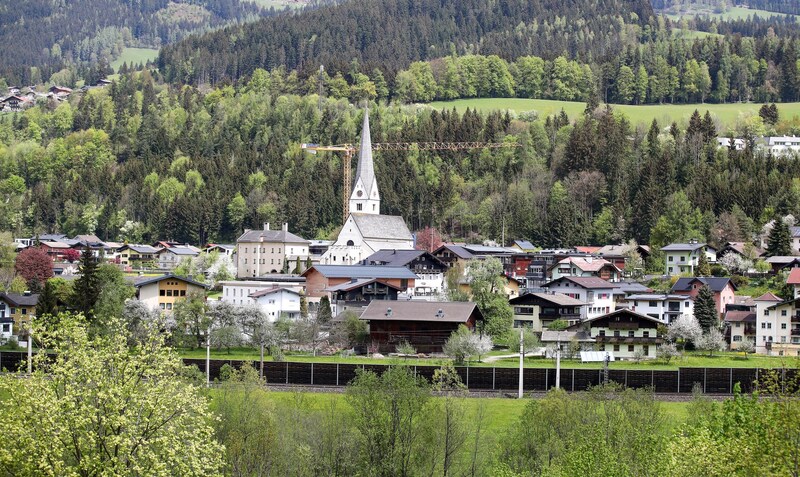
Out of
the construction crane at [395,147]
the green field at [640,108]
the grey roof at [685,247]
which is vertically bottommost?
the grey roof at [685,247]

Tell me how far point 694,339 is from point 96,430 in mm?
41764

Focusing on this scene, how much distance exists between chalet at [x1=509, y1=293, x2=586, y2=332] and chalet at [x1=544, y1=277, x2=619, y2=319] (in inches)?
82.7

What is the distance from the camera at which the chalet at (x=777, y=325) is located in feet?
194

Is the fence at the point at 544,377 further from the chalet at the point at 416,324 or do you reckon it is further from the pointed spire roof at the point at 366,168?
the pointed spire roof at the point at 366,168

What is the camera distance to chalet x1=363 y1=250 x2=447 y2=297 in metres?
75.2

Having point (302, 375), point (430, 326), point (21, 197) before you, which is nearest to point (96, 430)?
point (302, 375)

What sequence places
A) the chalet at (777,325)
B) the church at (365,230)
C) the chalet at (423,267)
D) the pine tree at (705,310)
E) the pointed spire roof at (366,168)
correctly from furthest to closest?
the pointed spire roof at (366,168)
the church at (365,230)
the chalet at (423,267)
the pine tree at (705,310)
the chalet at (777,325)

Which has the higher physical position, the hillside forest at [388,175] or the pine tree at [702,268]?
the hillside forest at [388,175]

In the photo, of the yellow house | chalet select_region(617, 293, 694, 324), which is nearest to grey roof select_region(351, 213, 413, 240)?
the yellow house

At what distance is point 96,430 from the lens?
2298cm

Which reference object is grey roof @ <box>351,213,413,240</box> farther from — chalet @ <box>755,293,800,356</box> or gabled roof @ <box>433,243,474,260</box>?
chalet @ <box>755,293,800,356</box>

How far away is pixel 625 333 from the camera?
58.6 metres

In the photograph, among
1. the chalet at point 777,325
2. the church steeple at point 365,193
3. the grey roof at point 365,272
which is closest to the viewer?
the chalet at point 777,325

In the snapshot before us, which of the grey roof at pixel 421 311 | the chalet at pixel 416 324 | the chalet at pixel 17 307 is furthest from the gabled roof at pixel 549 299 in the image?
the chalet at pixel 17 307
